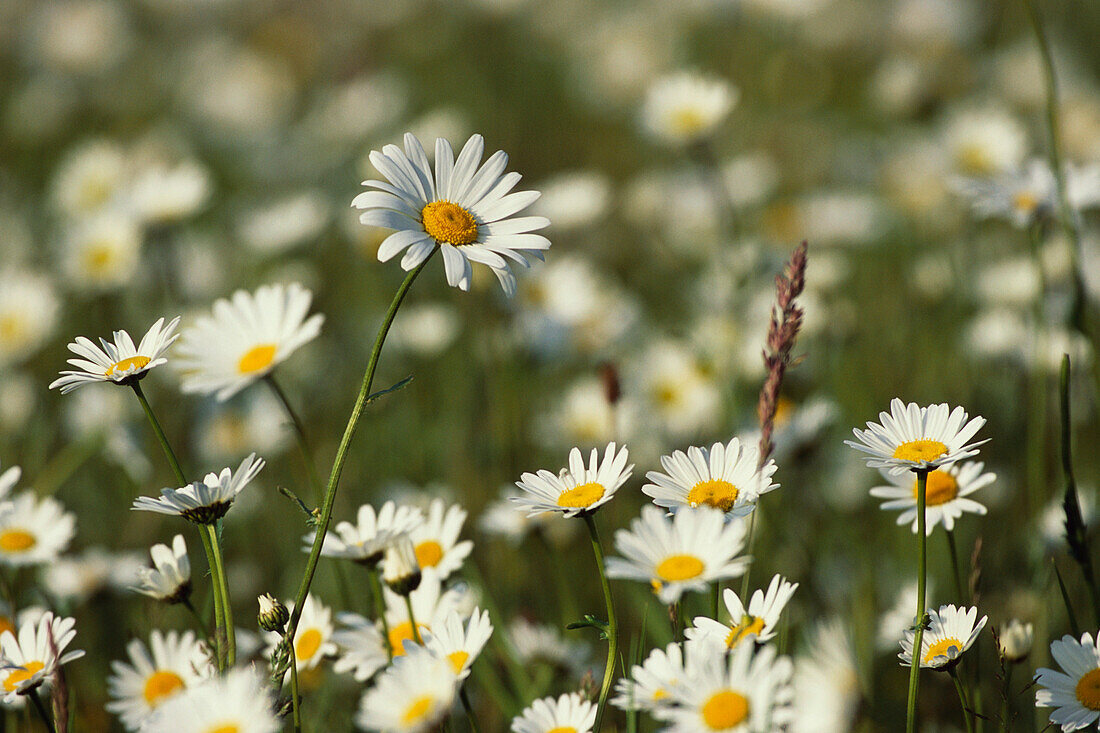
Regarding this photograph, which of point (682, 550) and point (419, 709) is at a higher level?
point (682, 550)

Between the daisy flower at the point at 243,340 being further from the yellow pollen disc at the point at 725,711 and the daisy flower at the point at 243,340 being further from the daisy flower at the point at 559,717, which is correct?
the yellow pollen disc at the point at 725,711

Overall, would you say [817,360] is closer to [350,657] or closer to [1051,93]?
[1051,93]

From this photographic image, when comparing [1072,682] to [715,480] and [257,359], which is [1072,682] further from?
[257,359]

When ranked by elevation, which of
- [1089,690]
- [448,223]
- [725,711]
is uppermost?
[448,223]

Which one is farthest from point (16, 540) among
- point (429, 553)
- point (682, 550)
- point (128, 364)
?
point (682, 550)

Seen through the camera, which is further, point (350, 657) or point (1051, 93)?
point (1051, 93)

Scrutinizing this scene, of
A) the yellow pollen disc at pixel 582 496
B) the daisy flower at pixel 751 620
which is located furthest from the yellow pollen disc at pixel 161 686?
the daisy flower at pixel 751 620

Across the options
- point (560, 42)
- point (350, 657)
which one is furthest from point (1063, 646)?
point (560, 42)
